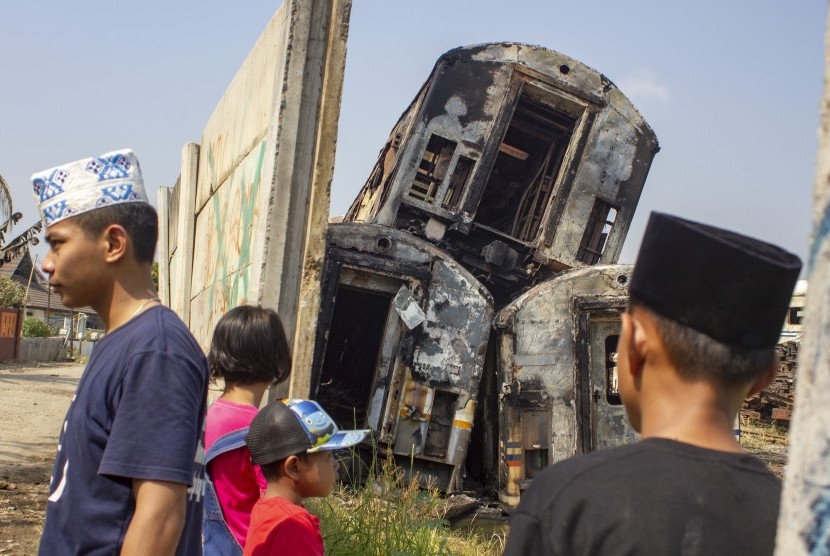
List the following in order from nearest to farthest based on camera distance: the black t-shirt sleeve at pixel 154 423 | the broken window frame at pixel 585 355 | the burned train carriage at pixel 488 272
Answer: the black t-shirt sleeve at pixel 154 423, the burned train carriage at pixel 488 272, the broken window frame at pixel 585 355

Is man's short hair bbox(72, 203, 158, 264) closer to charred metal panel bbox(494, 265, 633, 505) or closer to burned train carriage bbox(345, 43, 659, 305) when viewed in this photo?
charred metal panel bbox(494, 265, 633, 505)

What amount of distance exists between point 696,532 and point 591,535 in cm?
16

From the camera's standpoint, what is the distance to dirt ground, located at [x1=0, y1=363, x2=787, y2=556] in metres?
6.87

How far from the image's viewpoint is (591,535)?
140cm

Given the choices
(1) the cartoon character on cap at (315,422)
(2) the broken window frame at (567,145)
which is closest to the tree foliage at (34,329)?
(2) the broken window frame at (567,145)

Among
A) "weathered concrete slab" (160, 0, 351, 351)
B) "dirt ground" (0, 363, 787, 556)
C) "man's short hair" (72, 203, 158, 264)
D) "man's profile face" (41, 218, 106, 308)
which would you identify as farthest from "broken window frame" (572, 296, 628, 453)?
"man's profile face" (41, 218, 106, 308)

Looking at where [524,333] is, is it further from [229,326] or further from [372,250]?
[229,326]

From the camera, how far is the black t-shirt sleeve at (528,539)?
4.72 feet

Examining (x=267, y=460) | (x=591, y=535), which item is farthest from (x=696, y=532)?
(x=267, y=460)

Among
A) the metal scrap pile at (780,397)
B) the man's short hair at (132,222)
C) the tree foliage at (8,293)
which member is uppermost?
the metal scrap pile at (780,397)

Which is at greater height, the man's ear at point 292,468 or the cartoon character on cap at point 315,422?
the cartoon character on cap at point 315,422

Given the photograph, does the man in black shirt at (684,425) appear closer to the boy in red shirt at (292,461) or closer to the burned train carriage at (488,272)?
the boy in red shirt at (292,461)

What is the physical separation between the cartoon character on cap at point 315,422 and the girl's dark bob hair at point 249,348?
0.78ft

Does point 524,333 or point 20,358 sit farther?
point 20,358
